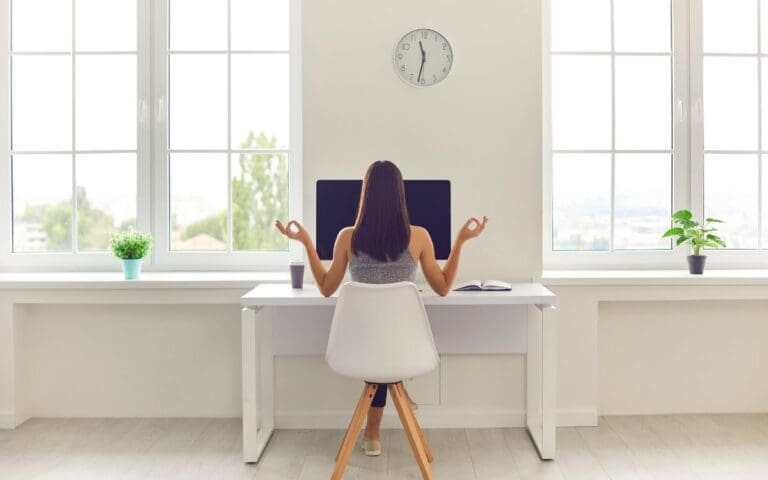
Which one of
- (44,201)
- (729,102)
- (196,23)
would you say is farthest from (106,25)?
(729,102)

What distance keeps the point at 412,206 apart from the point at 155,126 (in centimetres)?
153

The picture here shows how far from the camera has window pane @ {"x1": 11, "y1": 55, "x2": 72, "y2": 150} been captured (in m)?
3.67

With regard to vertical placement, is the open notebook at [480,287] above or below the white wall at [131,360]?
above

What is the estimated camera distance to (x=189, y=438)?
3137 millimetres

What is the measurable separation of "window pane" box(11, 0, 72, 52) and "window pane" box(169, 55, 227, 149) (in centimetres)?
62

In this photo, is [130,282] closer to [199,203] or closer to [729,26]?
[199,203]

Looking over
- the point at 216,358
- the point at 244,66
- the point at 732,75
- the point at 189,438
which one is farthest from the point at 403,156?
the point at 732,75

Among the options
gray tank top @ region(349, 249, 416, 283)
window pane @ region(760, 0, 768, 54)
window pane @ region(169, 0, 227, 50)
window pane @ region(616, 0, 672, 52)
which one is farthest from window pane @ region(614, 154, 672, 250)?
window pane @ region(169, 0, 227, 50)

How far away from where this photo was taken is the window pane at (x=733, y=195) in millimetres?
3713

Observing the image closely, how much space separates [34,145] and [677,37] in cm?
353

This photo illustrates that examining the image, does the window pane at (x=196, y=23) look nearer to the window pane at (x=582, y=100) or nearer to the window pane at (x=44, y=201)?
the window pane at (x=44, y=201)

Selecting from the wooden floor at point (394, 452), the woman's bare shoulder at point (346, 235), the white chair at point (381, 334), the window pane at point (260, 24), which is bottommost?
the wooden floor at point (394, 452)

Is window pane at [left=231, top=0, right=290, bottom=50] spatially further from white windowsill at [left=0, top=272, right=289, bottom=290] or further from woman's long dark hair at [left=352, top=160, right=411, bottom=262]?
woman's long dark hair at [left=352, top=160, right=411, bottom=262]

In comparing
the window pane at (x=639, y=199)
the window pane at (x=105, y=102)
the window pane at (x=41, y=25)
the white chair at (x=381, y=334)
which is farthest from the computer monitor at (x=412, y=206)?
the window pane at (x=41, y=25)
